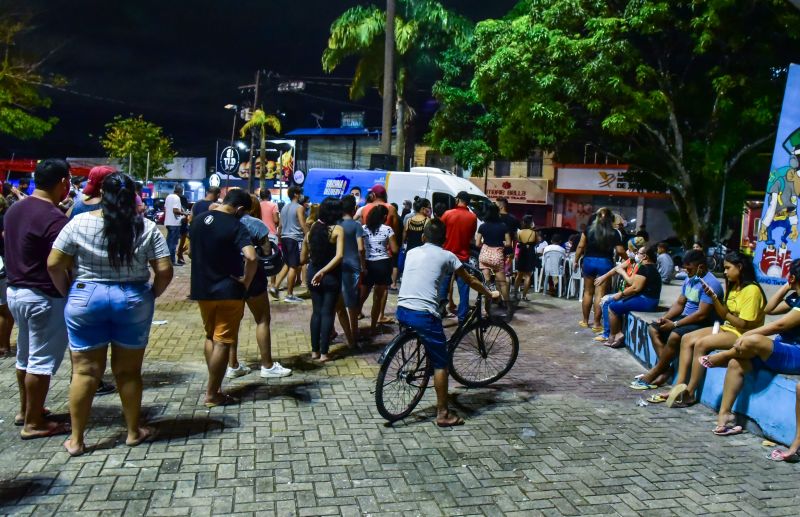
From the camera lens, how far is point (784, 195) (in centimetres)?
914

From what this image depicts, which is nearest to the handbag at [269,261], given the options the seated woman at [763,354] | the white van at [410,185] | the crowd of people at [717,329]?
the crowd of people at [717,329]

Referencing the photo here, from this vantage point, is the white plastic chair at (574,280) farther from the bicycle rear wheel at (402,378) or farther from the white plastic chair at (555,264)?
the bicycle rear wheel at (402,378)

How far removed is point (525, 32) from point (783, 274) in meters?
11.0

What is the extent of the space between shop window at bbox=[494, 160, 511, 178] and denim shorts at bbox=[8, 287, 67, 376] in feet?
98.9

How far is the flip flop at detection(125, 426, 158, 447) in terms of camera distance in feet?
15.0

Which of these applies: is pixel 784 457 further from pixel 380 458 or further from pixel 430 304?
pixel 380 458

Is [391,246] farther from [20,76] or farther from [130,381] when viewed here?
[20,76]

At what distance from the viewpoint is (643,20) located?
1705 cm

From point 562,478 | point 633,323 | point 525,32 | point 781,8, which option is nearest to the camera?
point 562,478

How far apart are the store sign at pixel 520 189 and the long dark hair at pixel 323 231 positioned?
81.0 feet

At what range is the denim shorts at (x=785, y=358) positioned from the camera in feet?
17.0

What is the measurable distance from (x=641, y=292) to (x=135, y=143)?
190 feet

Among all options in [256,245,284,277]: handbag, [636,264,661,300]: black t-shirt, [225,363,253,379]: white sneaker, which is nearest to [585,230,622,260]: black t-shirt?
[636,264,661,300]: black t-shirt

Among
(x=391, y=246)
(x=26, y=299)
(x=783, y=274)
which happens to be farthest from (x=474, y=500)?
(x=783, y=274)
